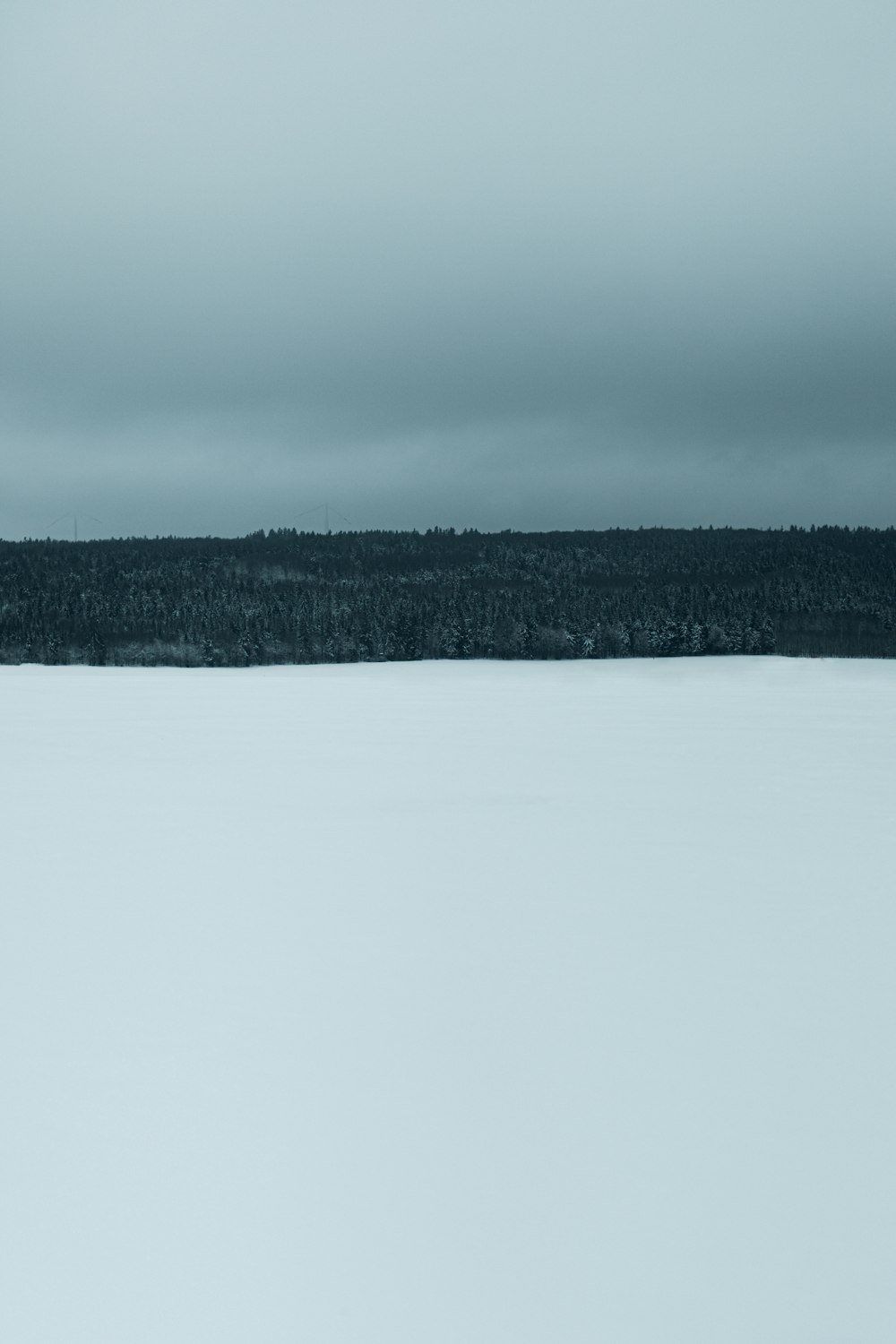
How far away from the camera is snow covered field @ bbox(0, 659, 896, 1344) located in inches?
100

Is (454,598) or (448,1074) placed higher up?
(454,598)

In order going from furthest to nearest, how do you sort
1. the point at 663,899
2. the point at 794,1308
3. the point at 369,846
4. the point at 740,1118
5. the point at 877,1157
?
the point at 369,846
the point at 663,899
the point at 740,1118
the point at 877,1157
the point at 794,1308

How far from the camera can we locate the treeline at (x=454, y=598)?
42906 mm

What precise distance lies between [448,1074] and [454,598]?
45551 millimetres

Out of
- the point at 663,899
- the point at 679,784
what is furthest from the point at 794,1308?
the point at 679,784

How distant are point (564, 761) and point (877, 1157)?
27.1 feet

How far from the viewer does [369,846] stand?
7.04m

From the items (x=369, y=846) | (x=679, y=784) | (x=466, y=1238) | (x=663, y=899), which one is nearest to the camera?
(x=466, y=1238)

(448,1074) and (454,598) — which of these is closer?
(448,1074)

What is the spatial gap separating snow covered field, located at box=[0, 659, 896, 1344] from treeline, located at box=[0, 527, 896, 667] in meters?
34.9

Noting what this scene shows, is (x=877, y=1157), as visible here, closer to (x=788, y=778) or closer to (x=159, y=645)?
(x=788, y=778)

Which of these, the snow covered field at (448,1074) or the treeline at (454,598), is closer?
the snow covered field at (448,1074)

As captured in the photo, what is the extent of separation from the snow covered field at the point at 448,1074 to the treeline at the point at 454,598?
1375 inches

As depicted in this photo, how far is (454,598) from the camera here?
48875 mm
